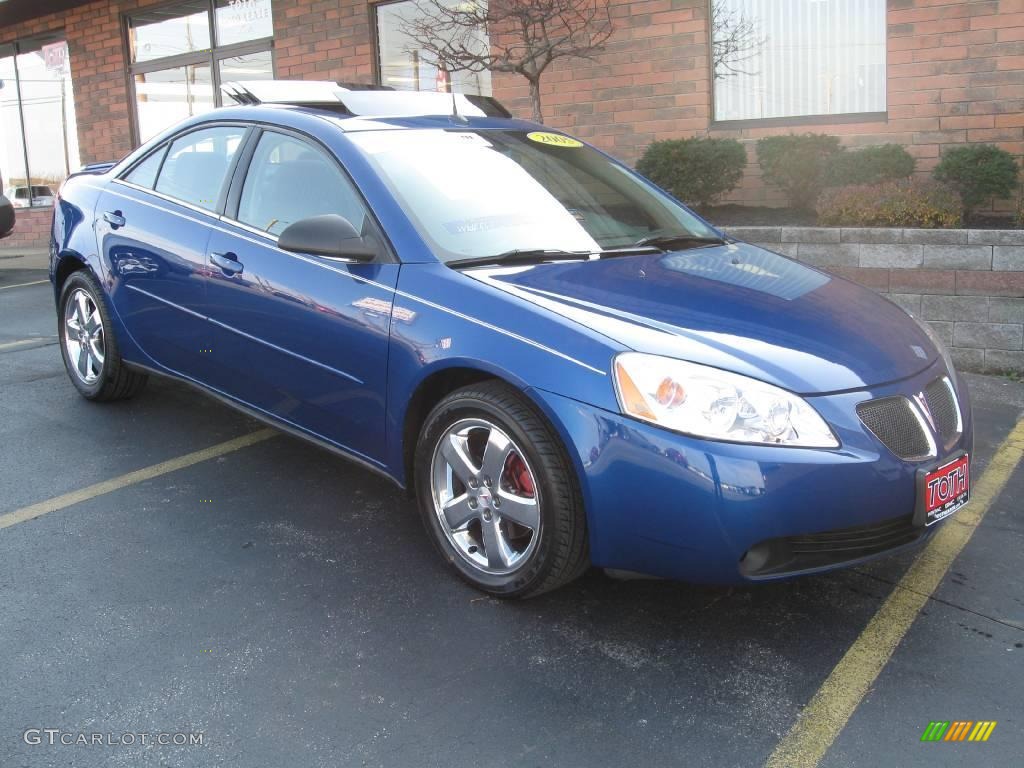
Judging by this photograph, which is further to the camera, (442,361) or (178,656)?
(442,361)

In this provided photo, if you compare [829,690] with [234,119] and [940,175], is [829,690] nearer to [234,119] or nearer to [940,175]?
[234,119]

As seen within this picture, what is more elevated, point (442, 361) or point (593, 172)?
point (593, 172)

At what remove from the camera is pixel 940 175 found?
7.27 meters

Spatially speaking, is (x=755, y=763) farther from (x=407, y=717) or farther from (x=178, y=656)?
(x=178, y=656)

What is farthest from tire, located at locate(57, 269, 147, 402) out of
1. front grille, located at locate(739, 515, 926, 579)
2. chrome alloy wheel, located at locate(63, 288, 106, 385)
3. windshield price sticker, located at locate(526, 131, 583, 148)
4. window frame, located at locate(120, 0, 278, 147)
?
window frame, located at locate(120, 0, 278, 147)

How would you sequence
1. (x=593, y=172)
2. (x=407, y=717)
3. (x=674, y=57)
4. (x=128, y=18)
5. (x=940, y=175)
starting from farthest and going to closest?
(x=128, y=18) → (x=674, y=57) → (x=940, y=175) → (x=593, y=172) → (x=407, y=717)

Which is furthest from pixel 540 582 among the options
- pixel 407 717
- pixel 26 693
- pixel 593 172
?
pixel 593 172

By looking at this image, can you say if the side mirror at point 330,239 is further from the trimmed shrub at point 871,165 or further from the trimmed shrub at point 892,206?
the trimmed shrub at point 871,165

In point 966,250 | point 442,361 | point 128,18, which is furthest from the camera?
point 128,18

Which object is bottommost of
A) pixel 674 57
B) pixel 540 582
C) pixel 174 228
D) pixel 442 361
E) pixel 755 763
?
pixel 755 763

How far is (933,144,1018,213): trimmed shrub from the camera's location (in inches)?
278

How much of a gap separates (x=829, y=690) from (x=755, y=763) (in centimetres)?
43

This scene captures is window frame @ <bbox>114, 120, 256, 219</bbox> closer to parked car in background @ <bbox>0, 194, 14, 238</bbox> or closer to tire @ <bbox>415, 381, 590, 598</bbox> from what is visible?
tire @ <bbox>415, 381, 590, 598</bbox>

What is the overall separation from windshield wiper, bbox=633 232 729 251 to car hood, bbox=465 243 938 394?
0.16 metres
